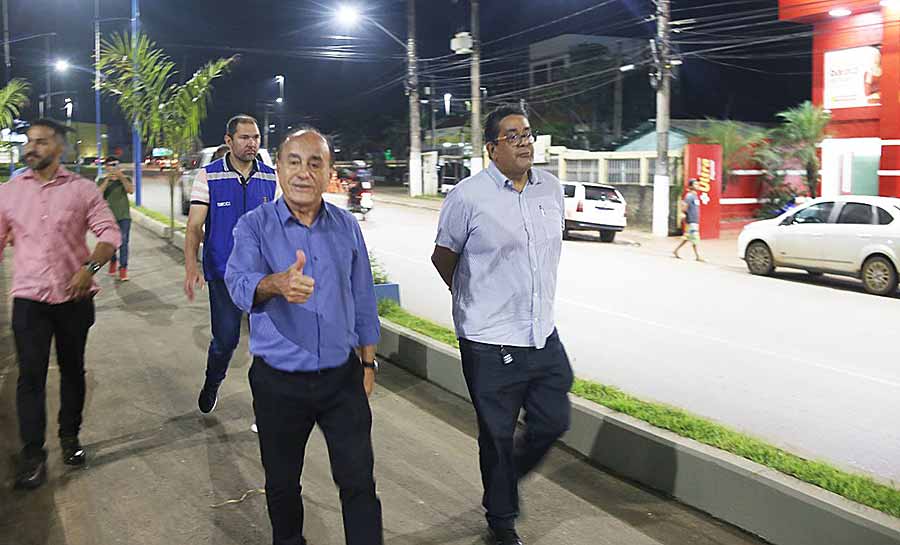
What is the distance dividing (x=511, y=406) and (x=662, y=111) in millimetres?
19879

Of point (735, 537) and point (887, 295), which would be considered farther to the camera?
point (887, 295)

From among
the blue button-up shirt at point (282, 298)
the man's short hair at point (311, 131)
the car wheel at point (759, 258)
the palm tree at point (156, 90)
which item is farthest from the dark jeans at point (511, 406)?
the car wheel at point (759, 258)

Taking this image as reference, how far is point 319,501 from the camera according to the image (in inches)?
183

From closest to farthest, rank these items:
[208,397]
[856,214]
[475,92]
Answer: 1. [208,397]
2. [856,214]
3. [475,92]

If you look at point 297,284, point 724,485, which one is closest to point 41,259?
point 297,284

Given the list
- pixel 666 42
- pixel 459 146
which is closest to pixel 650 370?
pixel 666 42

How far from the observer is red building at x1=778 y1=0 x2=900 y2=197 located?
A: 22.2 metres

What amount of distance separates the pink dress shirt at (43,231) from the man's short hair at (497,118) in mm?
2193

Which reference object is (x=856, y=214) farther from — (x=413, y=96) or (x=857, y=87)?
(x=413, y=96)

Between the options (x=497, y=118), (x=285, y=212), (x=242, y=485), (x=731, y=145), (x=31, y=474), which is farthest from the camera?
(x=731, y=145)

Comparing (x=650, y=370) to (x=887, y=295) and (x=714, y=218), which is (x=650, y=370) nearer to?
(x=887, y=295)

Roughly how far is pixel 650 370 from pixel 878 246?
738cm

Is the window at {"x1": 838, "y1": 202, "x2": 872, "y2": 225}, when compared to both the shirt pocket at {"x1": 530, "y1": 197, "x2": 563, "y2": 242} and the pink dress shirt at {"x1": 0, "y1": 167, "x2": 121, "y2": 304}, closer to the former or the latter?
the shirt pocket at {"x1": 530, "y1": 197, "x2": 563, "y2": 242}

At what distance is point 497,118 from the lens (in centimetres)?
410
